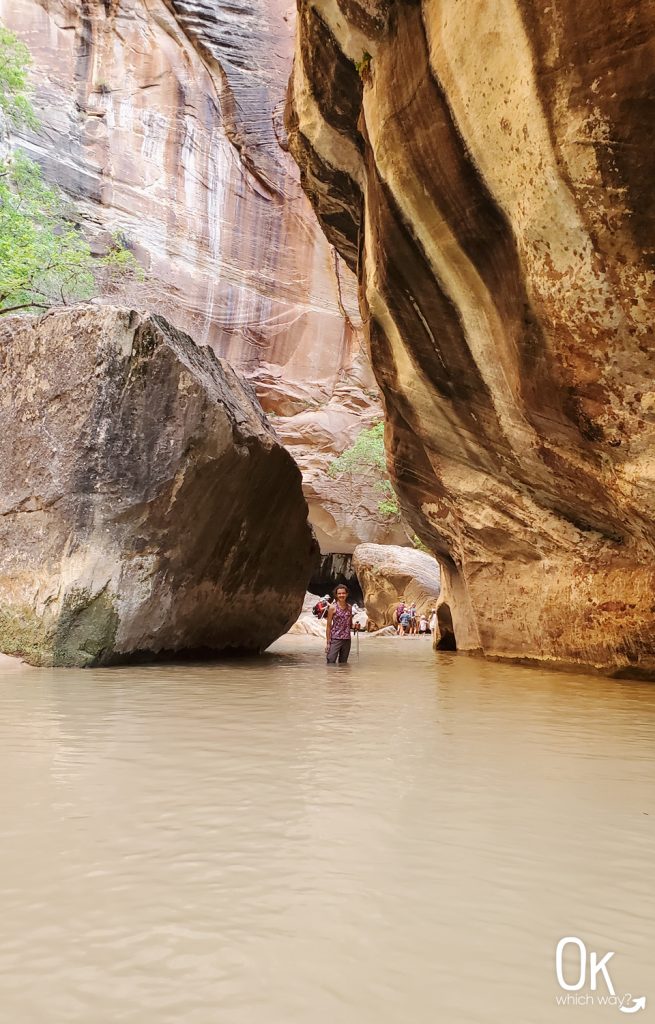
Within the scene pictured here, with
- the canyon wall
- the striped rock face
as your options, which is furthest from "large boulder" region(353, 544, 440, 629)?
the striped rock face

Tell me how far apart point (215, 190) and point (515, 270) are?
2593 centimetres

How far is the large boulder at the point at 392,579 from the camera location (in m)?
20.8

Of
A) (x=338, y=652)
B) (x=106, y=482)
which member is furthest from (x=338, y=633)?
(x=106, y=482)

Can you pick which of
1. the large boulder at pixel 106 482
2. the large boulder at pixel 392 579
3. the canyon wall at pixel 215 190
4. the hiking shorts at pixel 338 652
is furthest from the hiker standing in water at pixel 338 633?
the canyon wall at pixel 215 190

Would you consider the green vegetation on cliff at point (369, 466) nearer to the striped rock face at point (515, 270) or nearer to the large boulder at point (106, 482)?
the striped rock face at point (515, 270)

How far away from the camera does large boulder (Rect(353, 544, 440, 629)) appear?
68.3 feet

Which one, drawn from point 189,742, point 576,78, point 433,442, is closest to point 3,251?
point 433,442

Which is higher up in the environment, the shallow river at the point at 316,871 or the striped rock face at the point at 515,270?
the striped rock face at the point at 515,270

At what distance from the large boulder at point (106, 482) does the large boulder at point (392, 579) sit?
13285 mm

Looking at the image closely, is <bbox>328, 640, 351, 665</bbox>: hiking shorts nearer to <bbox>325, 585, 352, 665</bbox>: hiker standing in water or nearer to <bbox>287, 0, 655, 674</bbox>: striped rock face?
<bbox>325, 585, 352, 665</bbox>: hiker standing in water

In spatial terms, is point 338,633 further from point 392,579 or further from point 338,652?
point 392,579

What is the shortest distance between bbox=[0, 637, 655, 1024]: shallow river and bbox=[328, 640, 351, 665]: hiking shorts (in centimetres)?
520

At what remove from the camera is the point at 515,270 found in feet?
18.5

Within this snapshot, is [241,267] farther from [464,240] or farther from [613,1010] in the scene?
[613,1010]
